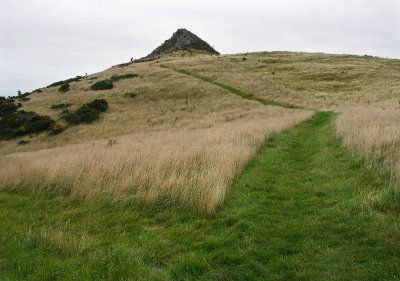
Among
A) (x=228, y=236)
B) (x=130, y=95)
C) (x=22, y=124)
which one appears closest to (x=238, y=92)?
(x=130, y=95)

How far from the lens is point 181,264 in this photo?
581cm

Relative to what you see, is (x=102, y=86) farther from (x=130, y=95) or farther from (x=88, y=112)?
(x=88, y=112)

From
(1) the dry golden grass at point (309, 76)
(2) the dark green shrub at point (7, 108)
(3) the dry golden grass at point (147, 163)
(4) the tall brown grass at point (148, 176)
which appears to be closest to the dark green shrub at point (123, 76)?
(1) the dry golden grass at point (309, 76)

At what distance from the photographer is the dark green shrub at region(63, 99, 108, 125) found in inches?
1491

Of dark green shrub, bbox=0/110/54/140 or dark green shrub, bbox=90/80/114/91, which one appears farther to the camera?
dark green shrub, bbox=90/80/114/91

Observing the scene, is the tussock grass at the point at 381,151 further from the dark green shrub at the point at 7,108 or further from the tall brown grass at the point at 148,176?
the dark green shrub at the point at 7,108

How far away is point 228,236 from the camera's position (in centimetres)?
680

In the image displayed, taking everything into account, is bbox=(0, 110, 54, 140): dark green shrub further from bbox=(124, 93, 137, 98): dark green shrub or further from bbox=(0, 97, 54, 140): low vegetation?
bbox=(124, 93, 137, 98): dark green shrub

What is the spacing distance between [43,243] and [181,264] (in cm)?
276

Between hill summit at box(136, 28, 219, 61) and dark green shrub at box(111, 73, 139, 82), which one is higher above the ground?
hill summit at box(136, 28, 219, 61)

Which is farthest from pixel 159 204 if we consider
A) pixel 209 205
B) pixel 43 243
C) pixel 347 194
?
pixel 347 194

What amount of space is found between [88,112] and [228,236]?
34883 mm

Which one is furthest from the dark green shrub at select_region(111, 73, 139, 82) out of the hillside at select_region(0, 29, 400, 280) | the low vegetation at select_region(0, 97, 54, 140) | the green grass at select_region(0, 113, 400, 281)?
the green grass at select_region(0, 113, 400, 281)

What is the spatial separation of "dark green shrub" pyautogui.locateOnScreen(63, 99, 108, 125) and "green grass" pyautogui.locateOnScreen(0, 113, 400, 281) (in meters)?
28.2
